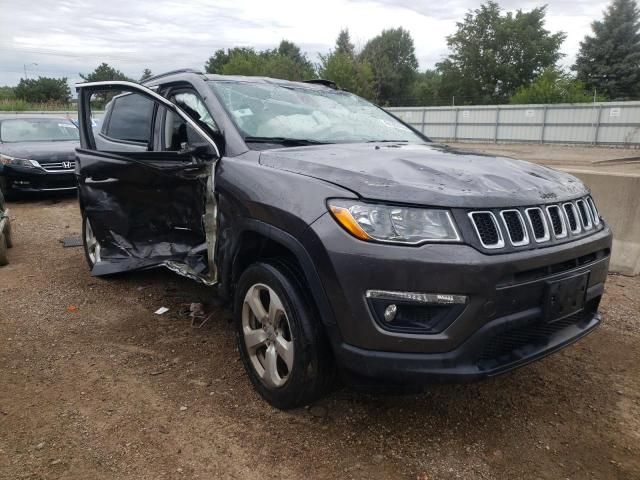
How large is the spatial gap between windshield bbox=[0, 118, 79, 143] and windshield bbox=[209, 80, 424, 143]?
8191 mm

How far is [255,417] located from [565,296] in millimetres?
1635

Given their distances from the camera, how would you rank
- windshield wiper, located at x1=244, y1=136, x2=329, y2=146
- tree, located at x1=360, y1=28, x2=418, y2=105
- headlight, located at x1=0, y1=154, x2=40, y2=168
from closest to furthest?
1. windshield wiper, located at x1=244, y1=136, x2=329, y2=146
2. headlight, located at x1=0, y1=154, x2=40, y2=168
3. tree, located at x1=360, y1=28, x2=418, y2=105

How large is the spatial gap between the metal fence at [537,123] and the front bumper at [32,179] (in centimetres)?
1480

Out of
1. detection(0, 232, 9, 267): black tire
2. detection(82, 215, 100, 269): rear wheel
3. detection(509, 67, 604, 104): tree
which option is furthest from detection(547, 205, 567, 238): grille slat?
detection(509, 67, 604, 104): tree

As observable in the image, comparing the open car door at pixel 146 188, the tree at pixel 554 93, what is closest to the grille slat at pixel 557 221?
the open car door at pixel 146 188

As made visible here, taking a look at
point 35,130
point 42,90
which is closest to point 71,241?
point 35,130

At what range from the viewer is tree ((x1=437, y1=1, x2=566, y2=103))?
54.1 metres

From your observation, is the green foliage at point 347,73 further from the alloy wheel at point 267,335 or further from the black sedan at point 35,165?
the alloy wheel at point 267,335

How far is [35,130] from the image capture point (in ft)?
34.3

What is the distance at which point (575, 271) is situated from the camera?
243 centimetres

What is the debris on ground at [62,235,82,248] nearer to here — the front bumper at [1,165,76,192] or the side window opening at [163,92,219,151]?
the front bumper at [1,165,76,192]

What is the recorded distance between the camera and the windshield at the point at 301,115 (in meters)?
3.22

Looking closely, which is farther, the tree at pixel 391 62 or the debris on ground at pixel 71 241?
the tree at pixel 391 62

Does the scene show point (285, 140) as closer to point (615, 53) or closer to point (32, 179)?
point (32, 179)
